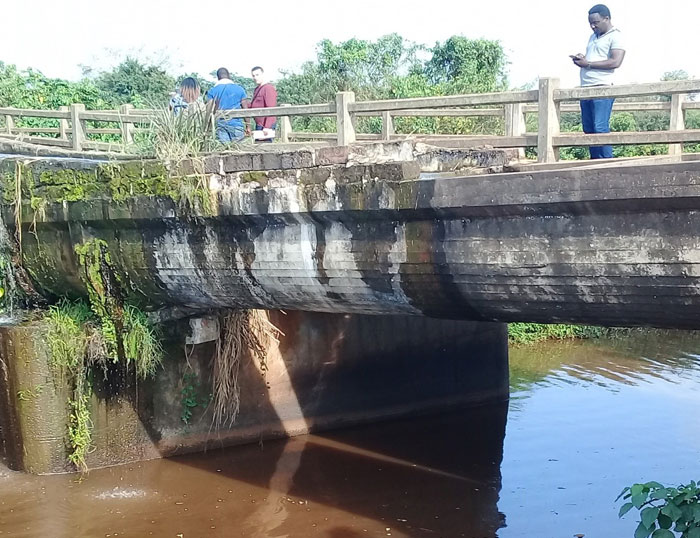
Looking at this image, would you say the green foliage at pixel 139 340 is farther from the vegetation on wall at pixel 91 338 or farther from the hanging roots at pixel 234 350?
the hanging roots at pixel 234 350

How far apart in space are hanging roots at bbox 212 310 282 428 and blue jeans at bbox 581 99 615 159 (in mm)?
4004

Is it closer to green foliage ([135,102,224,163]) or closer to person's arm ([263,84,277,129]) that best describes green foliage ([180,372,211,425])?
green foliage ([135,102,224,163])

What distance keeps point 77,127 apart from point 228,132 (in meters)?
4.60

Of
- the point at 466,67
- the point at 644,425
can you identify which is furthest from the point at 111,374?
the point at 466,67

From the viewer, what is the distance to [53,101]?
21.4m

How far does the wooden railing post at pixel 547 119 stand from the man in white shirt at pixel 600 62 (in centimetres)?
85

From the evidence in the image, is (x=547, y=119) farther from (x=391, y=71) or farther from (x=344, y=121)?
(x=391, y=71)

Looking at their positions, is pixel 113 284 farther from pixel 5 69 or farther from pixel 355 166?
pixel 5 69

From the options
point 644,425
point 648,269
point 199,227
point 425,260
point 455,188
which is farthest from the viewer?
point 644,425

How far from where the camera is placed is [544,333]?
15422 millimetres

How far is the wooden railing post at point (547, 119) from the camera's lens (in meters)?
5.91

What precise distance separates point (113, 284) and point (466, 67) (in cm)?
1851

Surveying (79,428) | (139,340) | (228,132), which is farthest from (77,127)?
(79,428)

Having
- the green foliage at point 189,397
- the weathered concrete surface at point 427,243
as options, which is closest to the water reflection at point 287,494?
the green foliage at point 189,397
